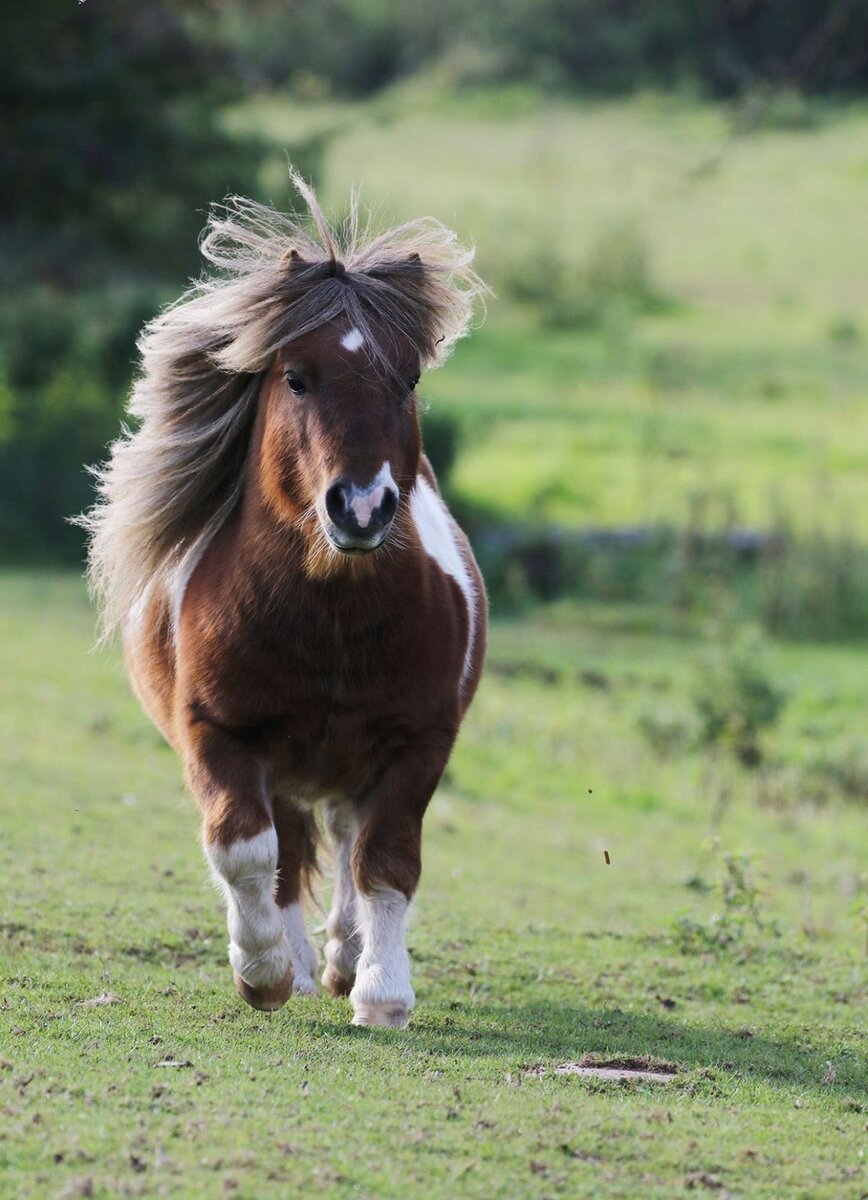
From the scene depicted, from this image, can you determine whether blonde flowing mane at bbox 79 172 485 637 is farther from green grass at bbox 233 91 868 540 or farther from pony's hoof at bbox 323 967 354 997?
green grass at bbox 233 91 868 540

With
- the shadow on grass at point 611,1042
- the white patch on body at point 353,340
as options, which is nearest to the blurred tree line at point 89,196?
the shadow on grass at point 611,1042

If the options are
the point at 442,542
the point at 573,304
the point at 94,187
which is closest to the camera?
the point at 442,542

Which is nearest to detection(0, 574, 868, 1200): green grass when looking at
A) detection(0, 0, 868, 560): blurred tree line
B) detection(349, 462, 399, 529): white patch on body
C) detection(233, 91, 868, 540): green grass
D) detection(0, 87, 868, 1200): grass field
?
detection(0, 87, 868, 1200): grass field

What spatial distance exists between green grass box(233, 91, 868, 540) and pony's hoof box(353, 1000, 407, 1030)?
242 inches

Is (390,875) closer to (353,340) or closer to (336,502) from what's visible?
(336,502)

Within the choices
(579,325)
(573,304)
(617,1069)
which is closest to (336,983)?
(617,1069)

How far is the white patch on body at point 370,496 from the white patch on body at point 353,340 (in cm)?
46

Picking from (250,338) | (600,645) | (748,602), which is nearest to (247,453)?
(250,338)

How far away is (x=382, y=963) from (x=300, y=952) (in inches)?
34.1

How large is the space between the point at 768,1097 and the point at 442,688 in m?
1.52

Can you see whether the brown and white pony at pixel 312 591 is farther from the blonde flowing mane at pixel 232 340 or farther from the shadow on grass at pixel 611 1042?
the shadow on grass at pixel 611 1042

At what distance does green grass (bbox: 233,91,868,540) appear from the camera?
2157 centimetres

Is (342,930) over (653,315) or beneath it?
beneath

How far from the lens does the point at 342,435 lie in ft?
15.9
